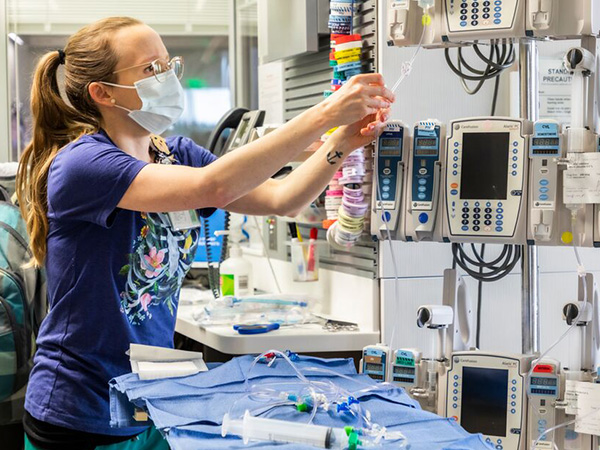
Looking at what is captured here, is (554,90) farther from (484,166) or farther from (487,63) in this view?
(484,166)

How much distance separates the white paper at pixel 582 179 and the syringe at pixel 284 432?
3.02 ft

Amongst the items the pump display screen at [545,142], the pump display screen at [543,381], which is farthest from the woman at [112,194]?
the pump display screen at [543,381]

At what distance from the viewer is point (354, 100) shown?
2.03 meters

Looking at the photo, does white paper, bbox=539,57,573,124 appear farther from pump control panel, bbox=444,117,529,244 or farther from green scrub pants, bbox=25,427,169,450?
green scrub pants, bbox=25,427,169,450

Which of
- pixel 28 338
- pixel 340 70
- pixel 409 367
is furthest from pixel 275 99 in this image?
pixel 409 367

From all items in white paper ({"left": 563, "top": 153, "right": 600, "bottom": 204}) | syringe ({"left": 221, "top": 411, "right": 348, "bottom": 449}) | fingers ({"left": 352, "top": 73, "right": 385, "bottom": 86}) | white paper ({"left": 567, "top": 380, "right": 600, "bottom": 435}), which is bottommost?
white paper ({"left": 567, "top": 380, "right": 600, "bottom": 435})

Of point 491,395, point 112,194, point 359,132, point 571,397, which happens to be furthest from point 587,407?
point 112,194

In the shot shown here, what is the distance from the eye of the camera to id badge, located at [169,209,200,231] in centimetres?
213

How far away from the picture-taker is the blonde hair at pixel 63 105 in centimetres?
211

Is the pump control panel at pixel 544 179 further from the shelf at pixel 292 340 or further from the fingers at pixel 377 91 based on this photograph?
the shelf at pixel 292 340

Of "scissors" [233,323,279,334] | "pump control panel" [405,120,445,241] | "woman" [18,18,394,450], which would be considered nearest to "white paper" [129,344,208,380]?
"woman" [18,18,394,450]

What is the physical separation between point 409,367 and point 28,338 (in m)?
1.39

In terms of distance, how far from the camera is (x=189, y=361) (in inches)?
75.5

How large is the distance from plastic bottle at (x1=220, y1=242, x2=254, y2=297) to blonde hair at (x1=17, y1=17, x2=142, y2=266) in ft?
4.18
